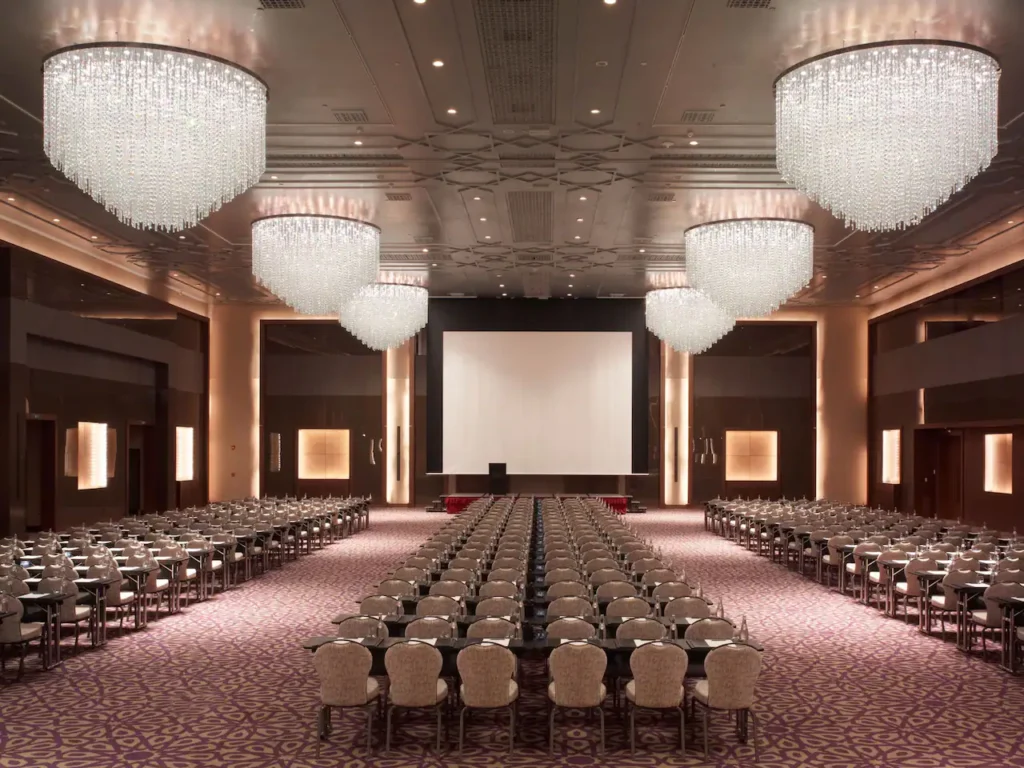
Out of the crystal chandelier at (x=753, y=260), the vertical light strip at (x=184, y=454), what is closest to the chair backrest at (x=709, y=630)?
the crystal chandelier at (x=753, y=260)

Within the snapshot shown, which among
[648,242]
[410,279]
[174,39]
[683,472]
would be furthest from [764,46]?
[683,472]

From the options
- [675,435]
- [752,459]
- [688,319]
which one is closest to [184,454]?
[688,319]

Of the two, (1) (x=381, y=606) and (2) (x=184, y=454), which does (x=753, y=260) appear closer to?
(1) (x=381, y=606)

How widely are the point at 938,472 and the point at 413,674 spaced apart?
63.2 ft

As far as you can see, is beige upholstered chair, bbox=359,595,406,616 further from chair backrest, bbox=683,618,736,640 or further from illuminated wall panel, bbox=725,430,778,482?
illuminated wall panel, bbox=725,430,778,482

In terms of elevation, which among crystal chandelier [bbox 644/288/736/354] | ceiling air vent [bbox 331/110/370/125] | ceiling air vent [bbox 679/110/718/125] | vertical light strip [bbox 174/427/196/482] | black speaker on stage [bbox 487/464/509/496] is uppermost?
ceiling air vent [bbox 679/110/718/125]

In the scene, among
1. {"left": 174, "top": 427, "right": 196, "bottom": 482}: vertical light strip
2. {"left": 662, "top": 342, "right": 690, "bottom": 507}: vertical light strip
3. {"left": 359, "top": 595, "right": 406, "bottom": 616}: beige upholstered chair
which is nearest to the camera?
{"left": 359, "top": 595, "right": 406, "bottom": 616}: beige upholstered chair

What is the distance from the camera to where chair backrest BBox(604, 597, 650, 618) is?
8.20 m

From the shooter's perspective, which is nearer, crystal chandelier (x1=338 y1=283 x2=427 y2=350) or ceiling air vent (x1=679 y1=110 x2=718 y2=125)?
ceiling air vent (x1=679 y1=110 x2=718 y2=125)

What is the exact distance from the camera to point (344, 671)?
6668 millimetres

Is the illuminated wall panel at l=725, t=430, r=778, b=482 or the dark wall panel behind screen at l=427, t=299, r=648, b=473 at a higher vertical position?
the dark wall panel behind screen at l=427, t=299, r=648, b=473

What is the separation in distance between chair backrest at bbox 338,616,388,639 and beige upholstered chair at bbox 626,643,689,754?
2.02 m

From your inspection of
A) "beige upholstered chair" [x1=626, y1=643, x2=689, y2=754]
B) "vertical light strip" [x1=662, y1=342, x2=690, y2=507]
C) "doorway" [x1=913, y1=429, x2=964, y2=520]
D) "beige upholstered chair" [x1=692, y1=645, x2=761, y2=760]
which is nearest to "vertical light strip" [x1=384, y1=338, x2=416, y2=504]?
"vertical light strip" [x1=662, y1=342, x2=690, y2=507]

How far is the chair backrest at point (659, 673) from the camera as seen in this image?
663 centimetres
